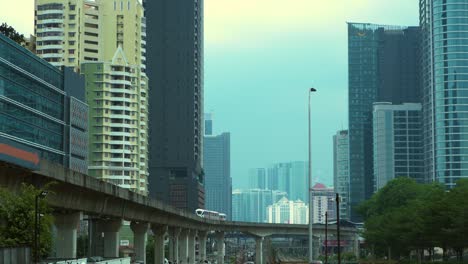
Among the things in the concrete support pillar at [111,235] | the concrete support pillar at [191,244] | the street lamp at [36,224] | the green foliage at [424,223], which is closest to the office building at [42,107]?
the concrete support pillar at [191,244]

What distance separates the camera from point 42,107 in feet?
531

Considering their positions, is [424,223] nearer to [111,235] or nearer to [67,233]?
[111,235]

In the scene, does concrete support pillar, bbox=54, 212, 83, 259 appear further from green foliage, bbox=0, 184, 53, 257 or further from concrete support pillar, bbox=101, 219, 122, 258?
concrete support pillar, bbox=101, 219, 122, 258

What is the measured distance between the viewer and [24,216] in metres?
59.3

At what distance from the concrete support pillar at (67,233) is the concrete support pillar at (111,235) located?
15.6 metres

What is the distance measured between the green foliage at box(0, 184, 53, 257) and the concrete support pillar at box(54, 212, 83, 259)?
44.6ft

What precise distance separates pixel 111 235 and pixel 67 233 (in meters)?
17.4

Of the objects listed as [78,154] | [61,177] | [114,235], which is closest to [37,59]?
[78,154]

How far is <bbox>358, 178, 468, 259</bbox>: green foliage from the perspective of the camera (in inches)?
4071

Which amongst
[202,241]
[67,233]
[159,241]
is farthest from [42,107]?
[67,233]

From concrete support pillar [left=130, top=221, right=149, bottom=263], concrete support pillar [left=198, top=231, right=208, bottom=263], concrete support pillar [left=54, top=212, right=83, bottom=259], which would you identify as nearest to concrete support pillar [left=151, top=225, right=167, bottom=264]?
concrete support pillar [left=130, top=221, right=149, bottom=263]

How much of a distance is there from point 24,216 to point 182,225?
86646mm

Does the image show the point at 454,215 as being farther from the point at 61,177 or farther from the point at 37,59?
the point at 37,59

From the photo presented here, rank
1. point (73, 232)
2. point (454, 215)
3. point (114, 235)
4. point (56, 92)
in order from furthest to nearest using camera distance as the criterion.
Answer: point (56, 92) → point (454, 215) → point (114, 235) → point (73, 232)
